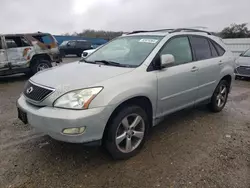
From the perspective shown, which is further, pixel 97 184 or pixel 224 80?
pixel 224 80

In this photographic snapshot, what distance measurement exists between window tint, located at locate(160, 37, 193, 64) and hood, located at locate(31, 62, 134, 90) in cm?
88

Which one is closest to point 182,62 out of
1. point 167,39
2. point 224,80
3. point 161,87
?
point 167,39

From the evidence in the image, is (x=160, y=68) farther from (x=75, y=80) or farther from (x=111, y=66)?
(x=75, y=80)

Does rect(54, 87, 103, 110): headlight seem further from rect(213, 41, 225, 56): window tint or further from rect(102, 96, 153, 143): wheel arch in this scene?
rect(213, 41, 225, 56): window tint

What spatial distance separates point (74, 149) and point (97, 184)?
863mm

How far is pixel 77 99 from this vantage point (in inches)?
97.8

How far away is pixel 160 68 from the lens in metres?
3.17

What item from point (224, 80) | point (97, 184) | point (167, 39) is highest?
point (167, 39)

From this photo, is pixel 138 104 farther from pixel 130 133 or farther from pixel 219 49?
pixel 219 49

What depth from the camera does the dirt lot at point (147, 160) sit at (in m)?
2.54

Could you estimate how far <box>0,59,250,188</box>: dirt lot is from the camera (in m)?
2.54

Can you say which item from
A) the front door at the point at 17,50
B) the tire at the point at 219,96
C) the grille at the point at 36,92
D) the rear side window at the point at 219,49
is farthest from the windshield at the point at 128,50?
the front door at the point at 17,50

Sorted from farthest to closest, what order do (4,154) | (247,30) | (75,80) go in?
(247,30) < (4,154) < (75,80)

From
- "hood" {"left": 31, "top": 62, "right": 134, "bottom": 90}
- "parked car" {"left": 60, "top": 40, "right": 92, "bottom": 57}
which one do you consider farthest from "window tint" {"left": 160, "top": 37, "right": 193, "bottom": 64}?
"parked car" {"left": 60, "top": 40, "right": 92, "bottom": 57}
